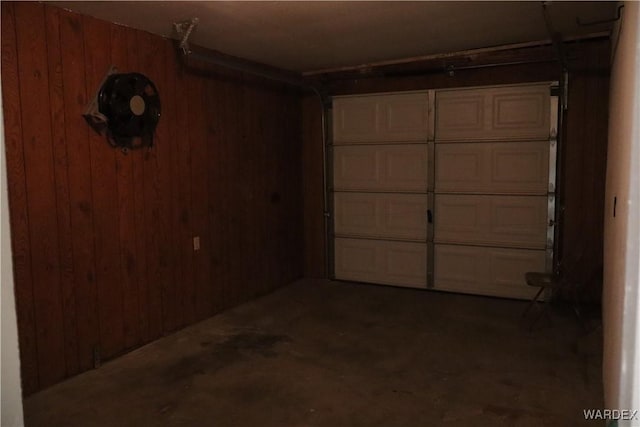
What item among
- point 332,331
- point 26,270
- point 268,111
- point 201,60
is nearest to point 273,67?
point 268,111

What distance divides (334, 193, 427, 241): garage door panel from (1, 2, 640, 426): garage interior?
1.0 inches

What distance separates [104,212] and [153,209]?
0.44 metres

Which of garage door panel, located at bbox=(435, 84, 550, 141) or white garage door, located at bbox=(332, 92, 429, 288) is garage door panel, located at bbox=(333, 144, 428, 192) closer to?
white garage door, located at bbox=(332, 92, 429, 288)

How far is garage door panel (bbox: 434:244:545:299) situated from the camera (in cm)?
476

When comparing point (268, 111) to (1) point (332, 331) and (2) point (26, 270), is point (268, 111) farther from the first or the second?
(2) point (26, 270)

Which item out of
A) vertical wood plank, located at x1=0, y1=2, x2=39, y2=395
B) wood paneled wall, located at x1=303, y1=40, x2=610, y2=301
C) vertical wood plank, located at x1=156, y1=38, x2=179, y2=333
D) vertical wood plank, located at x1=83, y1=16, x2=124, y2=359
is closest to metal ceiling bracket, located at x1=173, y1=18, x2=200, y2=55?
vertical wood plank, located at x1=156, y1=38, x2=179, y2=333

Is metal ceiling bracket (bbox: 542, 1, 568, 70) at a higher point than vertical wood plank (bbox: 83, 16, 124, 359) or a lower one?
higher

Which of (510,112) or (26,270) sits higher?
(510,112)

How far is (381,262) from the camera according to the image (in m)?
5.51

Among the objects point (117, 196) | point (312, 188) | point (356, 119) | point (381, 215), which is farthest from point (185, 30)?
point (381, 215)

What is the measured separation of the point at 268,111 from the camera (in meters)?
5.11

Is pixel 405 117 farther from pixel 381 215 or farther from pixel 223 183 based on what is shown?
pixel 223 183

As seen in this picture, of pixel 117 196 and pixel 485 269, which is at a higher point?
pixel 117 196

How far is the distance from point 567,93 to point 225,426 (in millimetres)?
3935
